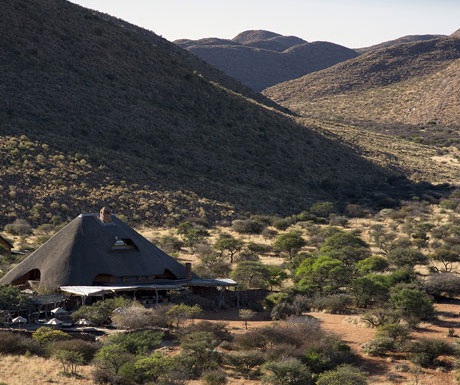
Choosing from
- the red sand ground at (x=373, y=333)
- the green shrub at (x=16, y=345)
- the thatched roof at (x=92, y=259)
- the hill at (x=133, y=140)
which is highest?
the hill at (x=133, y=140)

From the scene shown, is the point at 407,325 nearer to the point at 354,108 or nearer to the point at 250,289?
the point at 250,289

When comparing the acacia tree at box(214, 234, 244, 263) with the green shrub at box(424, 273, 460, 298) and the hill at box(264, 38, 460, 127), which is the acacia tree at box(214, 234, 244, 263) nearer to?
the green shrub at box(424, 273, 460, 298)

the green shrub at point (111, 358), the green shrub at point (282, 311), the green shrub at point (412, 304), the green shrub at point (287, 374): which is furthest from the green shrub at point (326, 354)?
the green shrub at point (111, 358)

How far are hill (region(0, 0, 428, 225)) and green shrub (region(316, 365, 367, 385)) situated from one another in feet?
126

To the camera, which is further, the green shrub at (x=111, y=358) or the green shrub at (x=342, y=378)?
the green shrub at (x=111, y=358)

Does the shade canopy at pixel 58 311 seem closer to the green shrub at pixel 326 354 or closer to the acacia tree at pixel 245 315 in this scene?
the acacia tree at pixel 245 315

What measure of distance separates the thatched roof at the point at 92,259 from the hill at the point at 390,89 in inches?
4088

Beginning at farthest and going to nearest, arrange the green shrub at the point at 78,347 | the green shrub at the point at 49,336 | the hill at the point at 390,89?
the hill at the point at 390,89 → the green shrub at the point at 49,336 → the green shrub at the point at 78,347

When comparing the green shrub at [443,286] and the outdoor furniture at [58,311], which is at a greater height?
the outdoor furniture at [58,311]

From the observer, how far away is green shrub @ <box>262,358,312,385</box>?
21891 millimetres

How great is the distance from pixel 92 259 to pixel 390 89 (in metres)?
128

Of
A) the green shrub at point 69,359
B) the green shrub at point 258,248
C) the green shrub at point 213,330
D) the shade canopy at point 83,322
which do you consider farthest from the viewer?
the green shrub at point 258,248

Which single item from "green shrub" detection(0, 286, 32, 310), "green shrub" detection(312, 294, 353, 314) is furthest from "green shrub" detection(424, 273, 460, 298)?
"green shrub" detection(0, 286, 32, 310)

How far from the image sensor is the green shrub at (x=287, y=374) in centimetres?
2189
